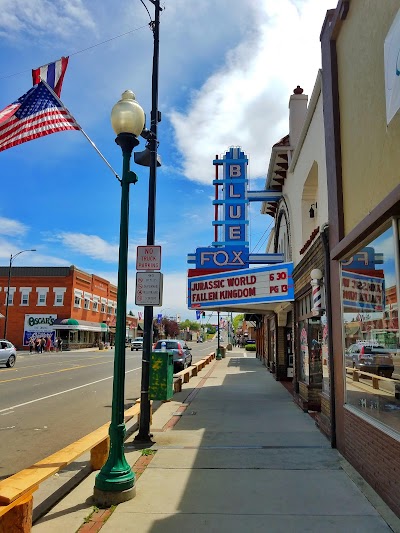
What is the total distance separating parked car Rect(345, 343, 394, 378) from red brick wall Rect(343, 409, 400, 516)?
2.14 ft

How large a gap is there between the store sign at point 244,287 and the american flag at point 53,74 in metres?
7.18

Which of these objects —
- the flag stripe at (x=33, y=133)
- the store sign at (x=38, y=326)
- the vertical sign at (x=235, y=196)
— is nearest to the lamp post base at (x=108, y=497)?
the flag stripe at (x=33, y=133)

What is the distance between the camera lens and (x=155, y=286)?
735 cm

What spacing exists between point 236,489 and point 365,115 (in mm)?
4760

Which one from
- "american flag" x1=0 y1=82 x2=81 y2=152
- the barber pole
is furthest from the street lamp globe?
the barber pole

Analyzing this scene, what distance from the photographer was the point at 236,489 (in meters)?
5.29

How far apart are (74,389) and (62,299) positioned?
4091 cm

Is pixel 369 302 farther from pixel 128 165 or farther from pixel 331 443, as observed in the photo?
pixel 128 165

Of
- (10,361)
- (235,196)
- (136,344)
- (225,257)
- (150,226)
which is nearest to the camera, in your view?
(150,226)

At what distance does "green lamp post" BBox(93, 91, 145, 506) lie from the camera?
4902 mm

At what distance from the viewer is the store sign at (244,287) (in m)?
12.2

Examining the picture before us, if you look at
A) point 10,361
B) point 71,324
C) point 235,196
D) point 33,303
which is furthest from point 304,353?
point 33,303

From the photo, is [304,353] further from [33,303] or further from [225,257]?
[33,303]

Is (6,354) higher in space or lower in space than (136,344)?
lower
